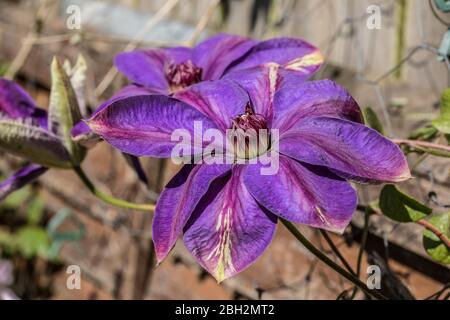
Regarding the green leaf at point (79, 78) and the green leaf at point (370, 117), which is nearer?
the green leaf at point (370, 117)

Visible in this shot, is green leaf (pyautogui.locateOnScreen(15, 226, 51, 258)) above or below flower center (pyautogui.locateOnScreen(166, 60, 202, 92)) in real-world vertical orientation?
below

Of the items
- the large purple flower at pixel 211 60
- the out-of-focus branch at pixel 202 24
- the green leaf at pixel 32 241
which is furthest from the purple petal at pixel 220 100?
the green leaf at pixel 32 241

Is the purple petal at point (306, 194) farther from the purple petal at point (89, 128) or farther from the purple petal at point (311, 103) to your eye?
the purple petal at point (89, 128)

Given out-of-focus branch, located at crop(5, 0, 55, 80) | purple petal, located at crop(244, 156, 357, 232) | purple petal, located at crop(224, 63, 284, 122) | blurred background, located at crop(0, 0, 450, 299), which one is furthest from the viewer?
out-of-focus branch, located at crop(5, 0, 55, 80)

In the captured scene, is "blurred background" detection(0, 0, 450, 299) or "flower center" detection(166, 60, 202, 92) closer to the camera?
"flower center" detection(166, 60, 202, 92)

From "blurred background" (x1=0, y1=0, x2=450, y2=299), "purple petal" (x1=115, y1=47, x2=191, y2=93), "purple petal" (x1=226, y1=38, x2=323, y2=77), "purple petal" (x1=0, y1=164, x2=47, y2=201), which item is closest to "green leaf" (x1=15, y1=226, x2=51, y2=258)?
"blurred background" (x1=0, y1=0, x2=450, y2=299)

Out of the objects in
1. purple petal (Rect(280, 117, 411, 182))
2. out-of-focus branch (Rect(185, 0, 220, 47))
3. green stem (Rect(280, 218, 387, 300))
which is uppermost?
out-of-focus branch (Rect(185, 0, 220, 47))

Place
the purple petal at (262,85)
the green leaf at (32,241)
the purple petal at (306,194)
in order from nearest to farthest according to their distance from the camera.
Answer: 1. the purple petal at (306,194)
2. the purple petal at (262,85)
3. the green leaf at (32,241)

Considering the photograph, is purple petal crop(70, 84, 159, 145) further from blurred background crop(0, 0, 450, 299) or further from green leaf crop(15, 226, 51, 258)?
green leaf crop(15, 226, 51, 258)
